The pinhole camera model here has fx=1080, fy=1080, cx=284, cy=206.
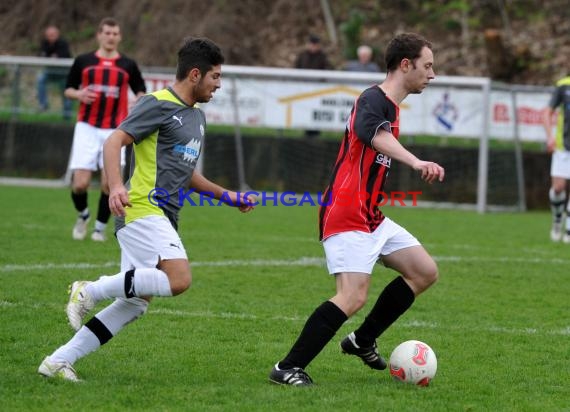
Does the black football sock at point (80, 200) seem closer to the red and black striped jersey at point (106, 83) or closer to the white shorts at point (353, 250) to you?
the red and black striped jersey at point (106, 83)

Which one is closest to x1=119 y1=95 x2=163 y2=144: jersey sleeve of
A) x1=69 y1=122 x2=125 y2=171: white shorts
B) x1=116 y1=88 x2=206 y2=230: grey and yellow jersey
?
x1=116 y1=88 x2=206 y2=230: grey and yellow jersey

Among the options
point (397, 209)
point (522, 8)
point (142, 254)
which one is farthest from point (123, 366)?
point (522, 8)

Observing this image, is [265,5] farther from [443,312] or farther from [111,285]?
[111,285]

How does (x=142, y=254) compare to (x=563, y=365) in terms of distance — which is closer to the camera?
(x=142, y=254)

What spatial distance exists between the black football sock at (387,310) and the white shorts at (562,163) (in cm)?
709

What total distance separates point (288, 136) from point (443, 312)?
9494 mm

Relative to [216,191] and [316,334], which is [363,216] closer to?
[316,334]

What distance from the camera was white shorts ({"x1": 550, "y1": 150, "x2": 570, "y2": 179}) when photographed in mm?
12305

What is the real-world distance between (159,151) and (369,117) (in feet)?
3.47

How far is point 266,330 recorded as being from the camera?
6781 mm

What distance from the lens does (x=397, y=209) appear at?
15969 millimetres

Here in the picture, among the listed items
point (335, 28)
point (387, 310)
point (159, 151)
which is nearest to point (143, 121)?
point (159, 151)

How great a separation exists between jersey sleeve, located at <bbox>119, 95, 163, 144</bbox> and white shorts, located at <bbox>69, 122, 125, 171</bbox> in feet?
17.9

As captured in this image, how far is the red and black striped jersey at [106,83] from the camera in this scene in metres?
10.8
